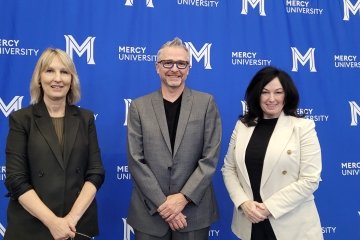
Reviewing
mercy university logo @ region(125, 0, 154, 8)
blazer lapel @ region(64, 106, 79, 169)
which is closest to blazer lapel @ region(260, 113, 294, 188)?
blazer lapel @ region(64, 106, 79, 169)

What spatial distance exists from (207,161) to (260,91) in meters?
0.48

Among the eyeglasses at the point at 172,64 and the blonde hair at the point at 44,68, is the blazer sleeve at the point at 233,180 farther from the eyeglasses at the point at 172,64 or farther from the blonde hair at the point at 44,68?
the blonde hair at the point at 44,68

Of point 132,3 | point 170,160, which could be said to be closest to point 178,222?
point 170,160

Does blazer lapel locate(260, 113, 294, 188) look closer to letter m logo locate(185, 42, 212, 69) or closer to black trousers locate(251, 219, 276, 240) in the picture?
black trousers locate(251, 219, 276, 240)

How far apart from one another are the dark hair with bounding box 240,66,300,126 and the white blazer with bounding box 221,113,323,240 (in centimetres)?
10

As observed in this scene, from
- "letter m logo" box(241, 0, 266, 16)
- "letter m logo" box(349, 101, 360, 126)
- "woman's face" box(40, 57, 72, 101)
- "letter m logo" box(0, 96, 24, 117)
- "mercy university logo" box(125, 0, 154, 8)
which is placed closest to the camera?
"woman's face" box(40, 57, 72, 101)

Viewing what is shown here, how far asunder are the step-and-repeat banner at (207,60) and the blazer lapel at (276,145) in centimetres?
91

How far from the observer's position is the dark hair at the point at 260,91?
5.92 ft

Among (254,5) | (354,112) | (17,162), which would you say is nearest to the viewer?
(17,162)

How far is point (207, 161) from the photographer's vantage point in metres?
1.72

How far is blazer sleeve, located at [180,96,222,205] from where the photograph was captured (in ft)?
5.53

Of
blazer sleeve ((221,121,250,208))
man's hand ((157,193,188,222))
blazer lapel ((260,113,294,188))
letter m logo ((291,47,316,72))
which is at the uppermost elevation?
letter m logo ((291,47,316,72))

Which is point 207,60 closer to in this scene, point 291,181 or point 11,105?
point 291,181

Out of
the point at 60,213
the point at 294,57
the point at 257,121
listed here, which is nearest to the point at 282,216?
the point at 257,121
